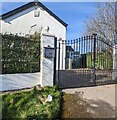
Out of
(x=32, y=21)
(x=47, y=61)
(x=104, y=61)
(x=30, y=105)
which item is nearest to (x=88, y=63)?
(x=104, y=61)

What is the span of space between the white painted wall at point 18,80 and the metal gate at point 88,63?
1435mm

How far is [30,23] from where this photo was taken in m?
21.4

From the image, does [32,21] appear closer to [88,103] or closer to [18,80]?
[18,80]

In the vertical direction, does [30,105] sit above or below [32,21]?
below

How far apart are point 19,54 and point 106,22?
1304 cm

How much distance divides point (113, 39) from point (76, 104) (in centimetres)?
1238

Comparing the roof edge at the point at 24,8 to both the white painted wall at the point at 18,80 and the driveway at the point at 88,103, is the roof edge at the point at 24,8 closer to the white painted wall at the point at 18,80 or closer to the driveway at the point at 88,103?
the white painted wall at the point at 18,80

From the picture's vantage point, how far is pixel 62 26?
77.4 ft

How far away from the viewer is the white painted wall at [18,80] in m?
9.09

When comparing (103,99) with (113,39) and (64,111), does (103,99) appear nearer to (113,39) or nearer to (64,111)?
(64,111)

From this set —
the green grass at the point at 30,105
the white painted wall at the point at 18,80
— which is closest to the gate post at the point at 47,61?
the white painted wall at the point at 18,80

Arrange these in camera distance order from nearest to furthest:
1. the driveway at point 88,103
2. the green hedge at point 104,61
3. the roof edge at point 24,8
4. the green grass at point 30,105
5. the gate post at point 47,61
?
the green grass at point 30,105, the driveway at point 88,103, the gate post at point 47,61, the green hedge at point 104,61, the roof edge at point 24,8

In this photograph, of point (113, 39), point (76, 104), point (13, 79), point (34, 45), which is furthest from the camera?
point (113, 39)

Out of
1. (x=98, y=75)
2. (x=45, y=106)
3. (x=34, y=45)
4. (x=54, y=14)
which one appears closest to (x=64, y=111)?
(x=45, y=106)
